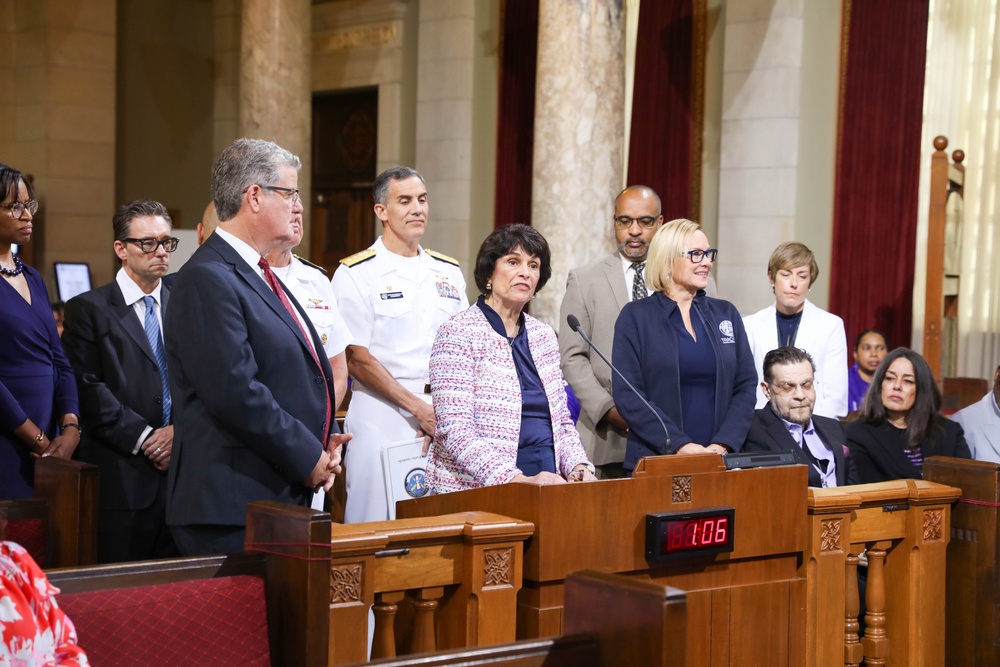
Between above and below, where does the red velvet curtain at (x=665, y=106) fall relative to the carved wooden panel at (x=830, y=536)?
above

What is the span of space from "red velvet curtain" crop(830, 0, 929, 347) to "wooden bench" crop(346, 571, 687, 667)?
562 cm

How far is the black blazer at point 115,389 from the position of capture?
3338 millimetres

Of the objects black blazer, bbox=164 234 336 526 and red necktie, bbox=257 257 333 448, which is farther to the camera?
red necktie, bbox=257 257 333 448

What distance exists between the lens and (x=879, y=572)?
3174 mm

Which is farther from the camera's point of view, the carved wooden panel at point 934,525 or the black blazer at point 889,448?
the black blazer at point 889,448

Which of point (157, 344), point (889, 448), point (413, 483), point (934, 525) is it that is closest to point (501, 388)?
point (413, 483)

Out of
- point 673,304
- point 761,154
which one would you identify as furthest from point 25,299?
point 761,154

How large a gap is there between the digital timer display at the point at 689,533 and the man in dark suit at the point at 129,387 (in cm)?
148

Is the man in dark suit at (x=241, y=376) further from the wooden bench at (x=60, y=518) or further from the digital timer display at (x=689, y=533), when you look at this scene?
Answer: the digital timer display at (x=689, y=533)

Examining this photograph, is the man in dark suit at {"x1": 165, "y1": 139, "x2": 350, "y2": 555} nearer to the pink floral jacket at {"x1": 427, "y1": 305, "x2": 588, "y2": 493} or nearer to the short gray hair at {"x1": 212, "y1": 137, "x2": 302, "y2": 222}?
the short gray hair at {"x1": 212, "y1": 137, "x2": 302, "y2": 222}

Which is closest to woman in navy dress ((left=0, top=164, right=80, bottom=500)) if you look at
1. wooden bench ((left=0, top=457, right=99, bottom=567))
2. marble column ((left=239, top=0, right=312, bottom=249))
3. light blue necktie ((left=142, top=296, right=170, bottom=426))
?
light blue necktie ((left=142, top=296, right=170, bottom=426))

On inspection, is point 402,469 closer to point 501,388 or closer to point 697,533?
point 501,388

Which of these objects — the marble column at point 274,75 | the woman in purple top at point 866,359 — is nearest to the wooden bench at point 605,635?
the woman in purple top at point 866,359

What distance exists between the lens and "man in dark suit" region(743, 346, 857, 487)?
3535 millimetres
